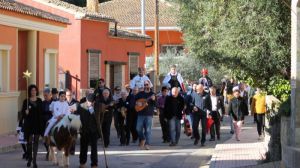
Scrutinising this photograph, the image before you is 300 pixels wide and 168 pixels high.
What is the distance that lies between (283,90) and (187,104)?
139 inches

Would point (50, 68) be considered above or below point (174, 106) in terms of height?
above

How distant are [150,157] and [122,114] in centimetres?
397

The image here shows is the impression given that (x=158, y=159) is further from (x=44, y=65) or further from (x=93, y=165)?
(x=44, y=65)

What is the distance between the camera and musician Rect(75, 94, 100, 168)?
51.6 feet

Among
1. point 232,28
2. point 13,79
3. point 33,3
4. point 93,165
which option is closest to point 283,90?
point 232,28

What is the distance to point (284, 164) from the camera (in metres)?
12.9

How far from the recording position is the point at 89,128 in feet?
51.6

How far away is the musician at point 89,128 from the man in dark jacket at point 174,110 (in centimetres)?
589

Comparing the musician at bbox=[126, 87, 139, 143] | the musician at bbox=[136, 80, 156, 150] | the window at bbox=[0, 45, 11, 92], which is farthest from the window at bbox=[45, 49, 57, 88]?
the musician at bbox=[136, 80, 156, 150]

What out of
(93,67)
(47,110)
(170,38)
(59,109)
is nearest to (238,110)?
(47,110)

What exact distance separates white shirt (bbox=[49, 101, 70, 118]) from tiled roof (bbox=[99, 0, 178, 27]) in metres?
36.8

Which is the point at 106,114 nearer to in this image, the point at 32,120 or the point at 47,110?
the point at 47,110

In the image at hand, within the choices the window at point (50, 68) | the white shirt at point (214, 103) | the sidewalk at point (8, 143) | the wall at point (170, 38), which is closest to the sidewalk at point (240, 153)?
the white shirt at point (214, 103)

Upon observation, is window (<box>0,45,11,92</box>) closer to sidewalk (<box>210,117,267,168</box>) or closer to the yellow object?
sidewalk (<box>210,117,267,168</box>)
